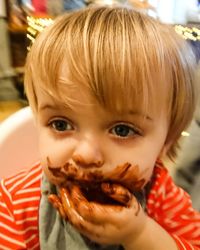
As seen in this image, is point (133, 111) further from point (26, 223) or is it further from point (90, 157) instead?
point (26, 223)

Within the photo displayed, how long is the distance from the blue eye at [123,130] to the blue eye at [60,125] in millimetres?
57

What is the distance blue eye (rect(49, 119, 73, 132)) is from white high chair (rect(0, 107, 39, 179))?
0.27 metres

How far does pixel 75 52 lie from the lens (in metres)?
0.51

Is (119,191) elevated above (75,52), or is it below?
below

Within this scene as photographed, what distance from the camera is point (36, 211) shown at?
0.65m

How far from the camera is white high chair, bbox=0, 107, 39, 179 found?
779 mm

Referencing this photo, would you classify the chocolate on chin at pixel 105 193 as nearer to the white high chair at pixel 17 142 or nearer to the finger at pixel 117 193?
the finger at pixel 117 193

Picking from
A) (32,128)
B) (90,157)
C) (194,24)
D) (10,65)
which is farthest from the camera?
(10,65)

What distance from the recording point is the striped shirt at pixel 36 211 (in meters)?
0.65

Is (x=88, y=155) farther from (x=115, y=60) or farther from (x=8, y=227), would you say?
(x=8, y=227)

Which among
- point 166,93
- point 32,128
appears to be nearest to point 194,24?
point 32,128

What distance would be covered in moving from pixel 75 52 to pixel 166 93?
0.44 feet

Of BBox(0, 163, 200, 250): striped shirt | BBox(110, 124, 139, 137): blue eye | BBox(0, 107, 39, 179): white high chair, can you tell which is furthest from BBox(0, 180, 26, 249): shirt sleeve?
BBox(110, 124, 139, 137): blue eye

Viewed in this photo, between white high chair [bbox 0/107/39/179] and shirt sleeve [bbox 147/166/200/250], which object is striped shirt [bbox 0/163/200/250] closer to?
shirt sleeve [bbox 147/166/200/250]
